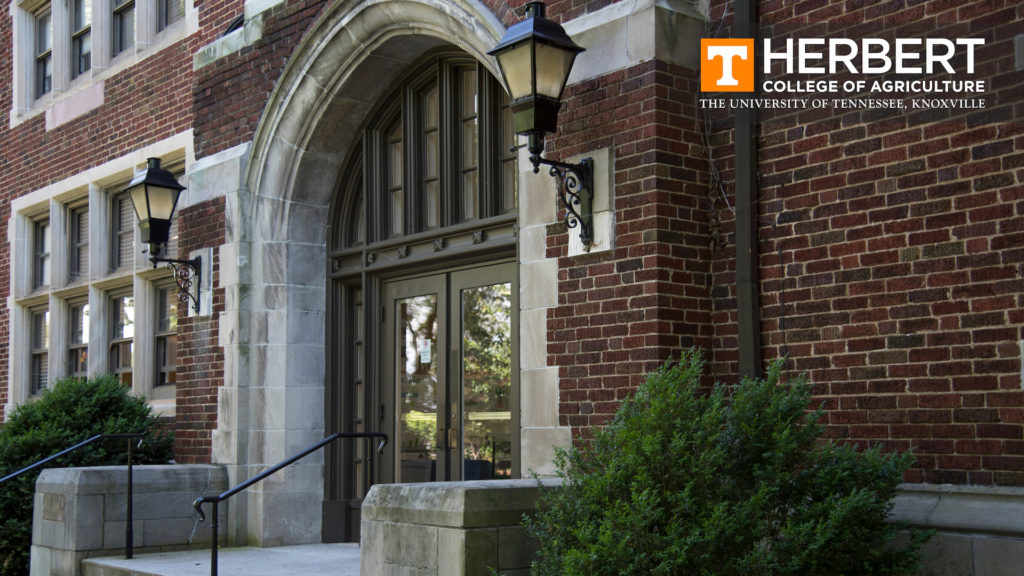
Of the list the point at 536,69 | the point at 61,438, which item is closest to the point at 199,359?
the point at 61,438

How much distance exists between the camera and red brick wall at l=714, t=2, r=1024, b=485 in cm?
495

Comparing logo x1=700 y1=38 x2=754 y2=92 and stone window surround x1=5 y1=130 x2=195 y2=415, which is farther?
stone window surround x1=5 y1=130 x2=195 y2=415

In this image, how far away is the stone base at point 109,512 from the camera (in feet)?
27.4

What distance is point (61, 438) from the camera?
31.3ft

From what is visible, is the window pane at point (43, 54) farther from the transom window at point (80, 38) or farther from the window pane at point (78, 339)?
the window pane at point (78, 339)

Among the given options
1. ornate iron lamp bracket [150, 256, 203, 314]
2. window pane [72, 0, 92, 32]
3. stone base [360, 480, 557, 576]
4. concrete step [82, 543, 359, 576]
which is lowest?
concrete step [82, 543, 359, 576]

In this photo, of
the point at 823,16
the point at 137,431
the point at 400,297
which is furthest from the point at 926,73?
the point at 137,431

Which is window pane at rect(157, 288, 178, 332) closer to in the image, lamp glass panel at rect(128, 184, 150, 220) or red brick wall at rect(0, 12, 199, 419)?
red brick wall at rect(0, 12, 199, 419)

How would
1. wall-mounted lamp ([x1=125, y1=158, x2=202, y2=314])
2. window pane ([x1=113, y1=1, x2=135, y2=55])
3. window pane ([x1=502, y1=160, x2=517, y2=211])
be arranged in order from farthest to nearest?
window pane ([x1=113, y1=1, x2=135, y2=55]) < wall-mounted lamp ([x1=125, y1=158, x2=202, y2=314]) < window pane ([x1=502, y1=160, x2=517, y2=211])

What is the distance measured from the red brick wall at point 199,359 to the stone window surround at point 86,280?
405mm

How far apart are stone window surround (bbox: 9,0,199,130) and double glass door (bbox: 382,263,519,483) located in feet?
13.6

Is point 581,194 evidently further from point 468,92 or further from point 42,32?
point 42,32

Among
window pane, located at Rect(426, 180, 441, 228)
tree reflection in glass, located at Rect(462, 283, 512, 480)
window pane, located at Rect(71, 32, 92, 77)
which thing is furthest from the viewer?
window pane, located at Rect(71, 32, 92, 77)

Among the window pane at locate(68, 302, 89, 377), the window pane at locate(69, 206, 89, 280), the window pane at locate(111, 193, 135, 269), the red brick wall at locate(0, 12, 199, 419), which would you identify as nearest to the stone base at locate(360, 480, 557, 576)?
the red brick wall at locate(0, 12, 199, 419)
